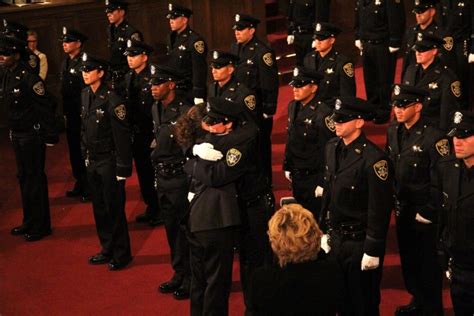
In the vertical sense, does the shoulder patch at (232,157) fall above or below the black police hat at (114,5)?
below

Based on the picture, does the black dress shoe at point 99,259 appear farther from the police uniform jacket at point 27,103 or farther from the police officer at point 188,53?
the police officer at point 188,53

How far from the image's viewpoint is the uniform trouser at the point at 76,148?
9000 mm

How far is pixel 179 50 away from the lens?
928cm

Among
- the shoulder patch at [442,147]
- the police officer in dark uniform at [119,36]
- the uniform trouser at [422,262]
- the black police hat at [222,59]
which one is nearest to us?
the shoulder patch at [442,147]

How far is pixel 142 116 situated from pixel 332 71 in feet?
6.04

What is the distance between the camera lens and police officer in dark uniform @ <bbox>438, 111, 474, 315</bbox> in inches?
200

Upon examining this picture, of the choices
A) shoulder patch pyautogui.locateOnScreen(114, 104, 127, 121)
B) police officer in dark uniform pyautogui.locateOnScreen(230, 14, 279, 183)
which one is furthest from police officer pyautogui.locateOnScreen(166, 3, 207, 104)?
shoulder patch pyautogui.locateOnScreen(114, 104, 127, 121)

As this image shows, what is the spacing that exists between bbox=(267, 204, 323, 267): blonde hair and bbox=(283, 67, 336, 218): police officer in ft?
7.35

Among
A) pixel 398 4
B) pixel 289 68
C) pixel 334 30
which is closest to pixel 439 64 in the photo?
pixel 334 30

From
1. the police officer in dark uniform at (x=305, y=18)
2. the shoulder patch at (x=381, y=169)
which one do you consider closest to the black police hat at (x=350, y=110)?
the shoulder patch at (x=381, y=169)

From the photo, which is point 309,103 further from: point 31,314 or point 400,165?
point 31,314

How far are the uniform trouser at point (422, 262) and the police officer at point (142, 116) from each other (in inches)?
115

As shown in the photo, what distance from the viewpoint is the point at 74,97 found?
884 centimetres

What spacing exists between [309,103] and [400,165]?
1078 mm
